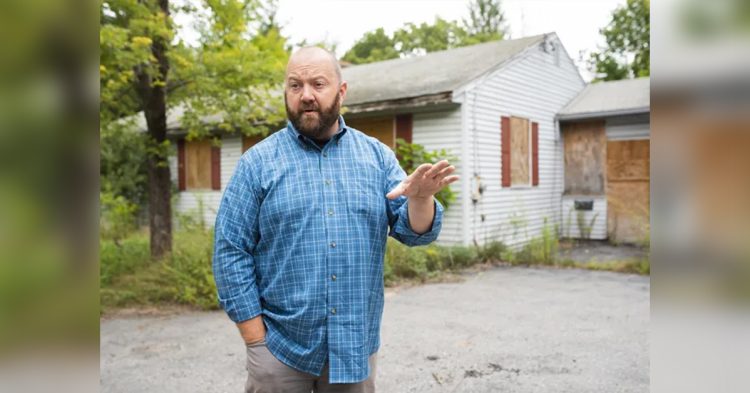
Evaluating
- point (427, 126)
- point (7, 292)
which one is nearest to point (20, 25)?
point (7, 292)

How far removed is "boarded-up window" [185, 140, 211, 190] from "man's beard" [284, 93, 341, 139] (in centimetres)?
1325

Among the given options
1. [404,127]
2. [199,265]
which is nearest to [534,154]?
[404,127]

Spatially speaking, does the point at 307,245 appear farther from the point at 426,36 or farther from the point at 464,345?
the point at 426,36

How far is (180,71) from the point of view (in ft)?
27.0

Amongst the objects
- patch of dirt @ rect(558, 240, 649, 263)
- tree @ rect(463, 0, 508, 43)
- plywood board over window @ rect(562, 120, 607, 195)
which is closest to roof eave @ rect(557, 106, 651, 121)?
plywood board over window @ rect(562, 120, 607, 195)

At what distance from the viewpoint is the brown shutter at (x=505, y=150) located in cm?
1152

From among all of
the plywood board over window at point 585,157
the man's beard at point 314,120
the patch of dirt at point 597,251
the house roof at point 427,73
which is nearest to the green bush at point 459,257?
the patch of dirt at point 597,251

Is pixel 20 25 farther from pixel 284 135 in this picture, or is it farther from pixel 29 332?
pixel 284 135

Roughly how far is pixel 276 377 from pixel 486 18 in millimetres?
39351

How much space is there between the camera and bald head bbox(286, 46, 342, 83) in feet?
6.94

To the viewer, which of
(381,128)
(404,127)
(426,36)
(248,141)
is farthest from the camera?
(426,36)

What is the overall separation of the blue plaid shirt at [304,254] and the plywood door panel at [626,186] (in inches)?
429

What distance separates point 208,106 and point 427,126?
4.16 metres

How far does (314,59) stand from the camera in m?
2.12
